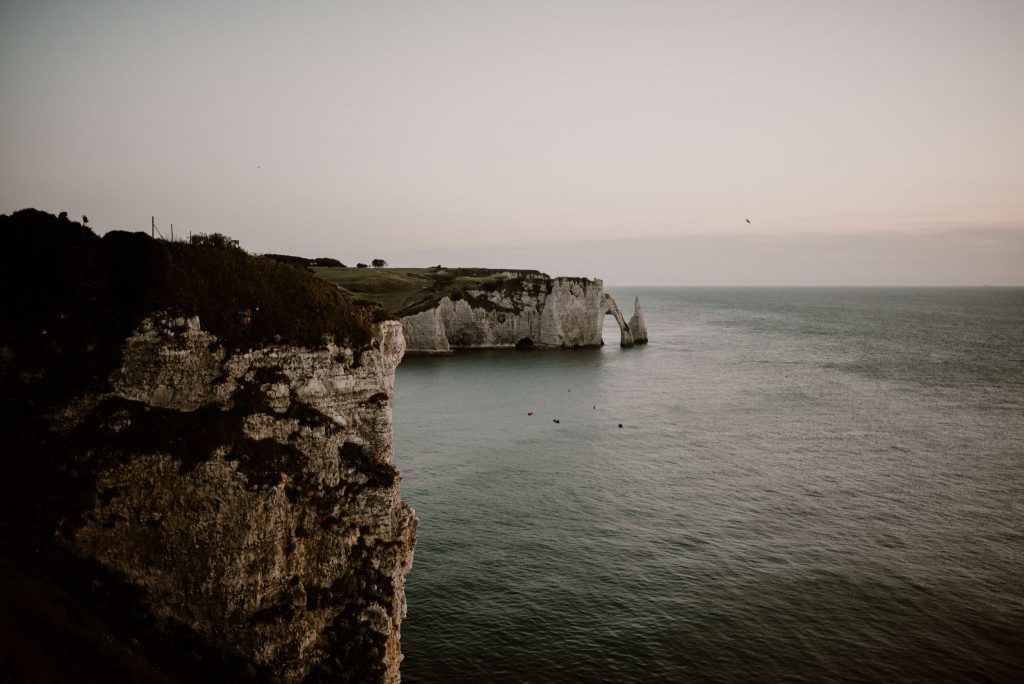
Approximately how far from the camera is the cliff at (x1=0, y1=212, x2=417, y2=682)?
1903 cm

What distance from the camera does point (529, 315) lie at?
136875 millimetres

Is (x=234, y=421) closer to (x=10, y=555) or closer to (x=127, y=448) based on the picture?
(x=127, y=448)

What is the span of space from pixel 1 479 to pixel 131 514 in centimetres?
421

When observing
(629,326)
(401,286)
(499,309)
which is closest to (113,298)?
(499,309)

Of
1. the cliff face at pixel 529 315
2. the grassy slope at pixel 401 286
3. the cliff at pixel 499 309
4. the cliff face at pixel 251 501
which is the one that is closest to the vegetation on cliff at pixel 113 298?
the cliff face at pixel 251 501

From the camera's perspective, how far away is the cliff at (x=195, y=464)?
19031 millimetres

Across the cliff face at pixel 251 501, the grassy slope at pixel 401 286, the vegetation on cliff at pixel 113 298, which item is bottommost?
the cliff face at pixel 251 501

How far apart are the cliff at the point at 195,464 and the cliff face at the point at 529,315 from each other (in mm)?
104263

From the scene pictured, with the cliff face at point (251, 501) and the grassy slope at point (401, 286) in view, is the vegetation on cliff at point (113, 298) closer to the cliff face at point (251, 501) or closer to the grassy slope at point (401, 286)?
the cliff face at point (251, 501)

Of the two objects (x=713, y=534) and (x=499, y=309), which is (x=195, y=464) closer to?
(x=713, y=534)

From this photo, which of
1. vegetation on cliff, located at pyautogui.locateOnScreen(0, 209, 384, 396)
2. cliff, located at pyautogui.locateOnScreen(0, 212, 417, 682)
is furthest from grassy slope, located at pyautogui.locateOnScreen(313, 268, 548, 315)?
cliff, located at pyautogui.locateOnScreen(0, 212, 417, 682)

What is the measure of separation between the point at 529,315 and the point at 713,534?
99079 mm

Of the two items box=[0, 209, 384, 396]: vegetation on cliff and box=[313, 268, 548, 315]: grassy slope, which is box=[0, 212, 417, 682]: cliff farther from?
box=[313, 268, 548, 315]: grassy slope

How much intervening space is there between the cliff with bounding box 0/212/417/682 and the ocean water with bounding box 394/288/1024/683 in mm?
9032
